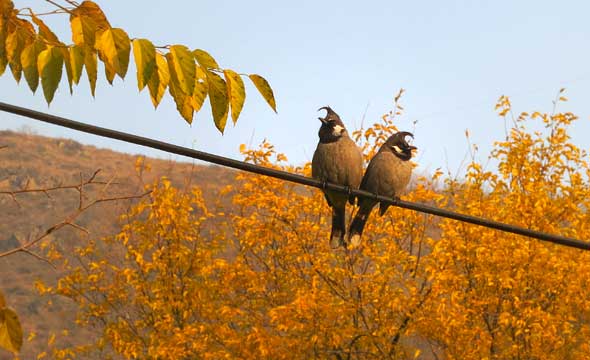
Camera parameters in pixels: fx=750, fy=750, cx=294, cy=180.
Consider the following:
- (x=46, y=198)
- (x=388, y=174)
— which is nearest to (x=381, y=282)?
(x=388, y=174)

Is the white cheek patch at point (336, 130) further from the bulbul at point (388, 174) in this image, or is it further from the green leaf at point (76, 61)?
the green leaf at point (76, 61)

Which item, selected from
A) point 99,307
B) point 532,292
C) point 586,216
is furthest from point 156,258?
point 586,216

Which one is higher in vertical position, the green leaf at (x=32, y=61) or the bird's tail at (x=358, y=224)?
the green leaf at (x=32, y=61)

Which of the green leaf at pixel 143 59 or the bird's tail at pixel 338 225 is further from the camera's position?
the bird's tail at pixel 338 225

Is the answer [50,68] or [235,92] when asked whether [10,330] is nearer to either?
[50,68]

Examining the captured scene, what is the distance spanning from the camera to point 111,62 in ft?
8.82

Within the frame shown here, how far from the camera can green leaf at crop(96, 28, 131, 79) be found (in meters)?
2.67

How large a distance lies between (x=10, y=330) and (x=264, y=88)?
4.35 ft

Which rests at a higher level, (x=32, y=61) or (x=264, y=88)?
(x=264, y=88)

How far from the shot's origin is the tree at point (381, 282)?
13.1 m

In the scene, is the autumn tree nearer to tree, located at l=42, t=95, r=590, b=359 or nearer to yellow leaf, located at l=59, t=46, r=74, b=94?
yellow leaf, located at l=59, t=46, r=74, b=94

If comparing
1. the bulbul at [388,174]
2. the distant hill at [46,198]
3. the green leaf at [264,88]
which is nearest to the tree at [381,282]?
the bulbul at [388,174]

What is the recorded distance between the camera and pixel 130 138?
313 cm

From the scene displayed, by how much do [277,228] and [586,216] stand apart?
6140mm
